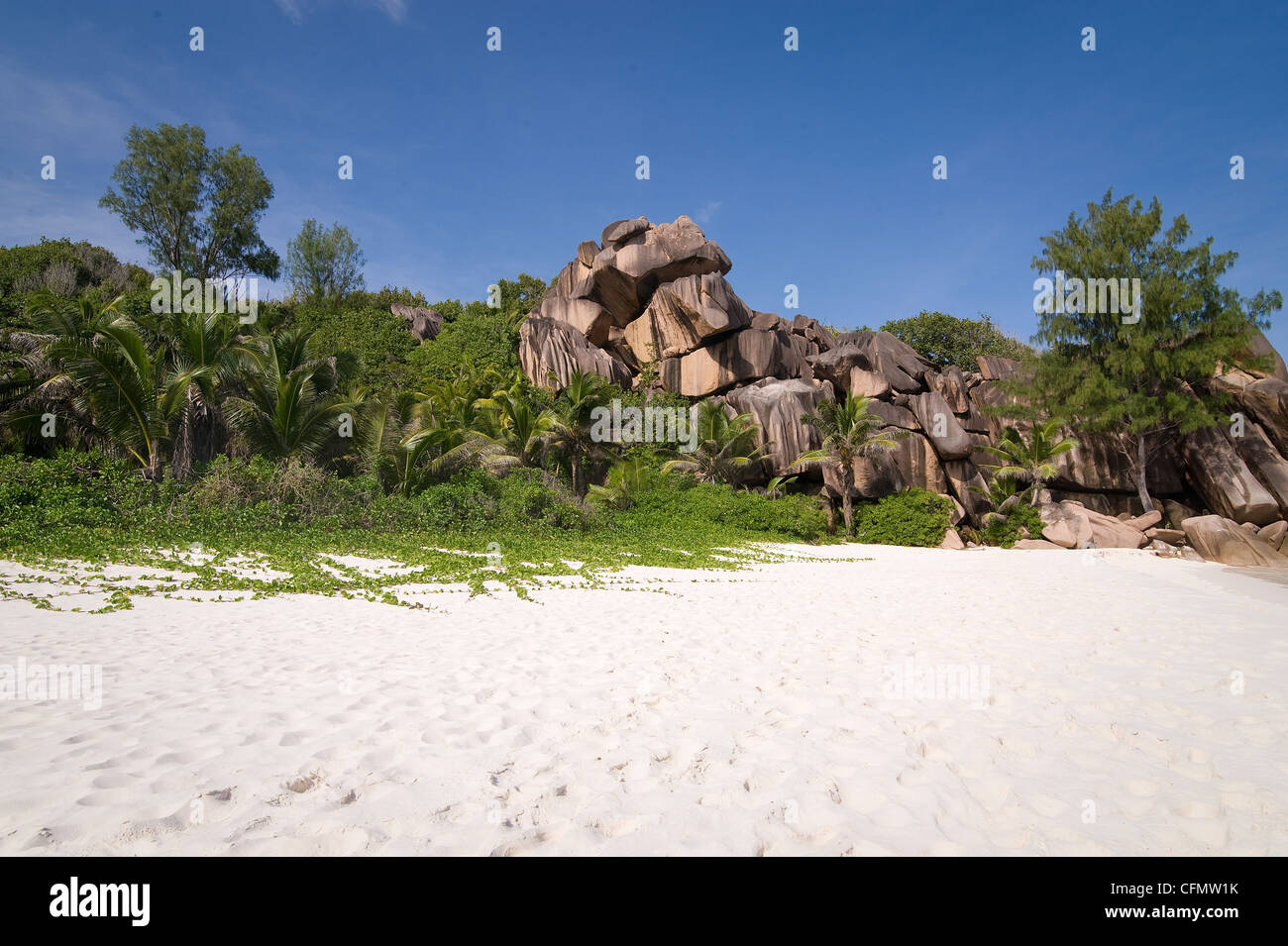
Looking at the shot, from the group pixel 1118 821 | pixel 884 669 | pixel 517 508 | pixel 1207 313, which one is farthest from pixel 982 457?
pixel 1118 821

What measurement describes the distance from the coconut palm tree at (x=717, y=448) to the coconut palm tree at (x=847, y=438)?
7.81 ft

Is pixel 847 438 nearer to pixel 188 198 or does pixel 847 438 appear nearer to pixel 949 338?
pixel 949 338

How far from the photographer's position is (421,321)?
4172cm

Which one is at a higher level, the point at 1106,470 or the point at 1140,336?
the point at 1140,336

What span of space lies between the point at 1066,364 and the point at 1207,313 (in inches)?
210

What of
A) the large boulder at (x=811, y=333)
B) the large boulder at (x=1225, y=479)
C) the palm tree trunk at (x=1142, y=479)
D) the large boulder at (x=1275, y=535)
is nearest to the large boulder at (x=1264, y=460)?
the large boulder at (x=1225, y=479)

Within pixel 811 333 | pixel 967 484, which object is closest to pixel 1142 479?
pixel 967 484

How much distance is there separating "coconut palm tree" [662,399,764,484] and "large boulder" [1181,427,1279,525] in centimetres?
1906

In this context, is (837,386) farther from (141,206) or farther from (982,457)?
(141,206)

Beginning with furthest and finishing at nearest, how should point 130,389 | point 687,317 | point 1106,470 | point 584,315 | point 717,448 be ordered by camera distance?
point 584,315 → point 687,317 → point 1106,470 → point 717,448 → point 130,389

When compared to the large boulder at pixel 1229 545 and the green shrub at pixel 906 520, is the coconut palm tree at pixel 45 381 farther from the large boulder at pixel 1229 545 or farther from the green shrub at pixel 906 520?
the large boulder at pixel 1229 545

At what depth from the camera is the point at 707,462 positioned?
2628 cm

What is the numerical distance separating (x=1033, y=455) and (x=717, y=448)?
44.8ft

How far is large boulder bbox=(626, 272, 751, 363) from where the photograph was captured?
31016mm
